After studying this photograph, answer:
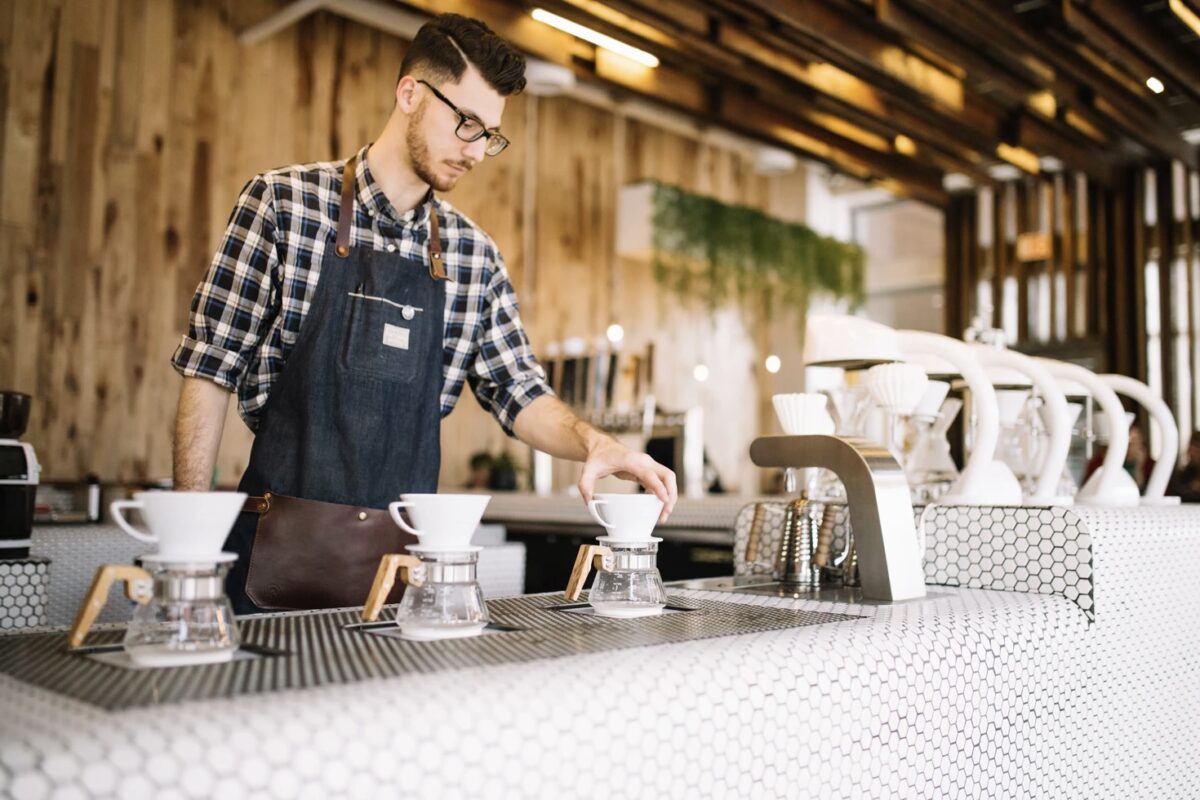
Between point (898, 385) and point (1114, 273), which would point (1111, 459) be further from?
point (1114, 273)

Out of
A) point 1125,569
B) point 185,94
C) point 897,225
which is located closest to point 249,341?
point 1125,569

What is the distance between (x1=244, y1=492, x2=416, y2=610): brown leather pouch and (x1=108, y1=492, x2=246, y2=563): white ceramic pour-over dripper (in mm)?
760

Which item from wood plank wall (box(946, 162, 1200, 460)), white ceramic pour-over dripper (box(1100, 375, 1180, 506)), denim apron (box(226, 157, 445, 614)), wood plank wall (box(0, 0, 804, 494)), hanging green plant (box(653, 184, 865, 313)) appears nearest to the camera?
denim apron (box(226, 157, 445, 614))

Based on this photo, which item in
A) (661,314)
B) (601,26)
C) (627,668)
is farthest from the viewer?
(661,314)

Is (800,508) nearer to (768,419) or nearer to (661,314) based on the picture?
(661,314)

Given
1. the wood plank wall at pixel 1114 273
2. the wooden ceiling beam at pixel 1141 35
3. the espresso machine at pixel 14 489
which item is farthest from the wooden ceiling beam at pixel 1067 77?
the espresso machine at pixel 14 489

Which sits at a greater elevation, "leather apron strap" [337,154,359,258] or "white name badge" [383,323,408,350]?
"leather apron strap" [337,154,359,258]

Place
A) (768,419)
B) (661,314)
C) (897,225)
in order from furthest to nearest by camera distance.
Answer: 1. (897,225)
2. (768,419)
3. (661,314)

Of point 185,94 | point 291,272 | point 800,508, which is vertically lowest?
point 800,508

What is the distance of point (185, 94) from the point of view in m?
5.20

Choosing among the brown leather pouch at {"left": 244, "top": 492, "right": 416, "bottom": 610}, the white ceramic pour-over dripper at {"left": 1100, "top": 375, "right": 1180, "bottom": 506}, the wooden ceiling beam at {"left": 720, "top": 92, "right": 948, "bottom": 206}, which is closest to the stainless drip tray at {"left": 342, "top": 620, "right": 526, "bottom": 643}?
the brown leather pouch at {"left": 244, "top": 492, "right": 416, "bottom": 610}

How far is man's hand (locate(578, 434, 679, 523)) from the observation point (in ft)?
4.32

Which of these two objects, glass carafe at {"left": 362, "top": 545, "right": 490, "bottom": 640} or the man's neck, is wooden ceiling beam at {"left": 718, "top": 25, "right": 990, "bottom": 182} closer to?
the man's neck

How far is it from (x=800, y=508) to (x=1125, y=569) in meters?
0.48
